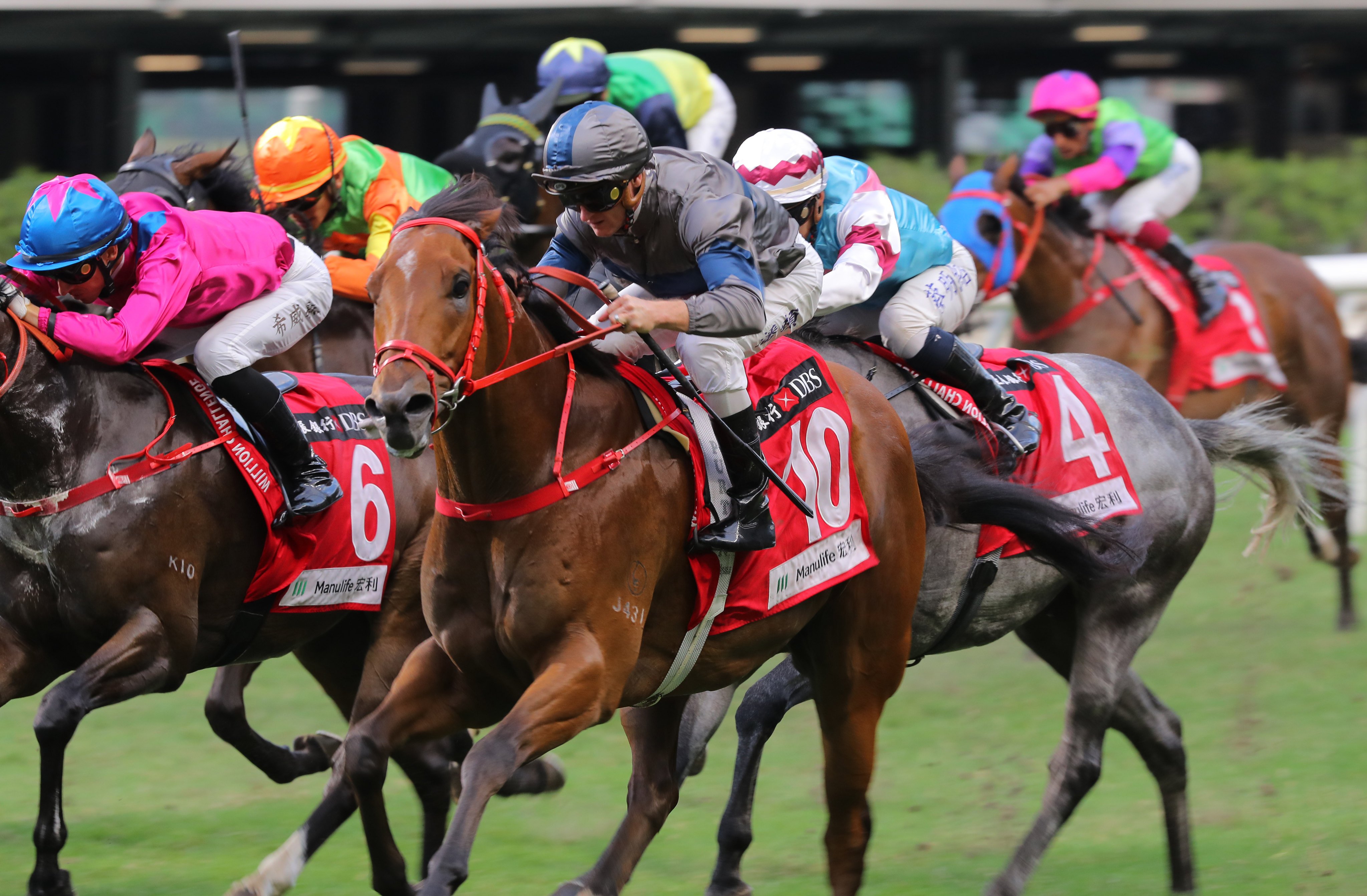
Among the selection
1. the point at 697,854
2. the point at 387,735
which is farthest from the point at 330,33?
the point at 387,735

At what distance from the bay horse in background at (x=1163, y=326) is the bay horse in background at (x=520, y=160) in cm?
200

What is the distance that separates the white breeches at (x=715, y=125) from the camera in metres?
9.73

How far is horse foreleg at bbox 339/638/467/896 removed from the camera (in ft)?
12.8

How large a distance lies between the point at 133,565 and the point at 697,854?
2039 mm

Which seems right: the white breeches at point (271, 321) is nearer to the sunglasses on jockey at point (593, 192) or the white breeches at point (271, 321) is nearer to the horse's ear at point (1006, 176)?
the sunglasses on jockey at point (593, 192)

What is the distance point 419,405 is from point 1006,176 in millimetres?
4865

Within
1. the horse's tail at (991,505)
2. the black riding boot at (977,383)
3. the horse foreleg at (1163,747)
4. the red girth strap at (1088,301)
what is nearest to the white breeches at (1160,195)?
the red girth strap at (1088,301)

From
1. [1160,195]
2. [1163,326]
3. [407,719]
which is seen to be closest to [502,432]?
[407,719]

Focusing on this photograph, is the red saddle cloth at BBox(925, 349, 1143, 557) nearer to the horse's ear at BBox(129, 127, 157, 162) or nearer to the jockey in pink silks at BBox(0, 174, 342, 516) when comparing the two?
the jockey in pink silks at BBox(0, 174, 342, 516)

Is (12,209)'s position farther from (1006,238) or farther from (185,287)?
(185,287)

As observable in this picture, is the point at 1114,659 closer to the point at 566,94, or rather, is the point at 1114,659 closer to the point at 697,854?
the point at 697,854

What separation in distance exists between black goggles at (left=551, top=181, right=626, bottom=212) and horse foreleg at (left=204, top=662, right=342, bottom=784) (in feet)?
6.96

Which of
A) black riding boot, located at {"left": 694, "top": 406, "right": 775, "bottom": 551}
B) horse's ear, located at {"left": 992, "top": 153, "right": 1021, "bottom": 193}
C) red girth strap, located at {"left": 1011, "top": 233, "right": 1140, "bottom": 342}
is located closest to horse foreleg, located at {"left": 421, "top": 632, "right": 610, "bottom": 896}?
black riding boot, located at {"left": 694, "top": 406, "right": 775, "bottom": 551}

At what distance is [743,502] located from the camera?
13.4 ft
